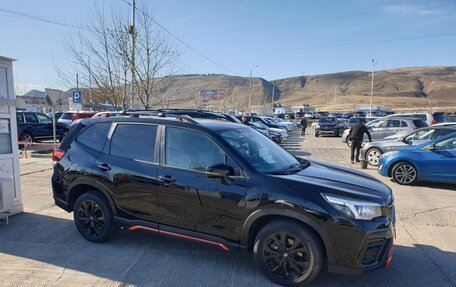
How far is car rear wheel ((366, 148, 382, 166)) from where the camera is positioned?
40.8 feet

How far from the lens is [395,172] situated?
912cm

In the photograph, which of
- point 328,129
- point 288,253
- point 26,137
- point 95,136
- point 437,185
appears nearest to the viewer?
point 288,253

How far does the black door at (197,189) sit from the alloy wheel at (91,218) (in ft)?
3.40

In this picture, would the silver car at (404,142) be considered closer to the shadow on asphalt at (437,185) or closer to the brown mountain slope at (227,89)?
the shadow on asphalt at (437,185)

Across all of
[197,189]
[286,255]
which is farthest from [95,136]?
[286,255]

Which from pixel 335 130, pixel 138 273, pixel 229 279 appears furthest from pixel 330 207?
pixel 335 130

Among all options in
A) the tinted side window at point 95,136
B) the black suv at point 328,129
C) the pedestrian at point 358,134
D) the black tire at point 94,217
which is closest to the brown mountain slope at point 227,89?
the black suv at point 328,129

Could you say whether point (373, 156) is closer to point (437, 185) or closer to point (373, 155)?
point (373, 155)

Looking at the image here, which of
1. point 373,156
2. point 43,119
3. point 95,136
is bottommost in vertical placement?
point 373,156

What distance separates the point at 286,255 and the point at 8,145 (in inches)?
197

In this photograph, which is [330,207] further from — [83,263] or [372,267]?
[83,263]

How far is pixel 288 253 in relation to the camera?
11.9 ft

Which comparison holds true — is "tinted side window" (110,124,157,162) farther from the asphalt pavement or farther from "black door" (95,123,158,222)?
the asphalt pavement

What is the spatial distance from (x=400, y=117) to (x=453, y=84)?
206514 mm
